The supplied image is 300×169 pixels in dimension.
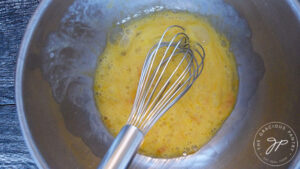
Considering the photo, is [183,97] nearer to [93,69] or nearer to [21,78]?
[93,69]

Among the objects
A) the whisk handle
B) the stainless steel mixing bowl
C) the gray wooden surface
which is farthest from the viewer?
the gray wooden surface

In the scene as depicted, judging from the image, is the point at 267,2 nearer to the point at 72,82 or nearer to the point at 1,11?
the point at 72,82

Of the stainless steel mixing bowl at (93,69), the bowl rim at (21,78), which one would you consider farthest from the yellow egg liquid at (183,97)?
the bowl rim at (21,78)

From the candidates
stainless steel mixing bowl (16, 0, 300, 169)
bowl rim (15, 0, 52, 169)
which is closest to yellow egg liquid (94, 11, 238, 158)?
stainless steel mixing bowl (16, 0, 300, 169)

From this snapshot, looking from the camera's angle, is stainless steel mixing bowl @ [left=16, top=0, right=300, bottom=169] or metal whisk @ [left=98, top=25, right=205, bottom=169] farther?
stainless steel mixing bowl @ [left=16, top=0, right=300, bottom=169]

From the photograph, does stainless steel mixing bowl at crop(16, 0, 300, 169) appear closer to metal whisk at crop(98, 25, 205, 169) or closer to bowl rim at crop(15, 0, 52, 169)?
bowl rim at crop(15, 0, 52, 169)
